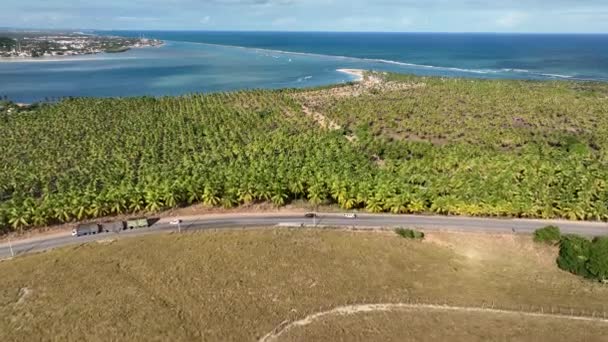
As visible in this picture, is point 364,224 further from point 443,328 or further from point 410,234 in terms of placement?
point 443,328

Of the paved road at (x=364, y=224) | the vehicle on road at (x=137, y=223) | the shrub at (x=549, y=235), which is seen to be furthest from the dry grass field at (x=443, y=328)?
the vehicle on road at (x=137, y=223)

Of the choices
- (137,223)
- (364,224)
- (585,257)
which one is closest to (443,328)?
(585,257)

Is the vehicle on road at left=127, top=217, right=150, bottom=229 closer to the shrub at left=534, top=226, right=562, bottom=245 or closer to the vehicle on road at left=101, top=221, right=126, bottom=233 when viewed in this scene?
the vehicle on road at left=101, top=221, right=126, bottom=233

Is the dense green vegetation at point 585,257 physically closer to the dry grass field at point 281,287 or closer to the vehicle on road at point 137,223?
the dry grass field at point 281,287

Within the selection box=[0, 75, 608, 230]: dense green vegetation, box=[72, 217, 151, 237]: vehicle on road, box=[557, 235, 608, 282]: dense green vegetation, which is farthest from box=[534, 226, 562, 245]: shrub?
box=[72, 217, 151, 237]: vehicle on road

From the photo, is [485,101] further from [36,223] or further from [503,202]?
[36,223]
